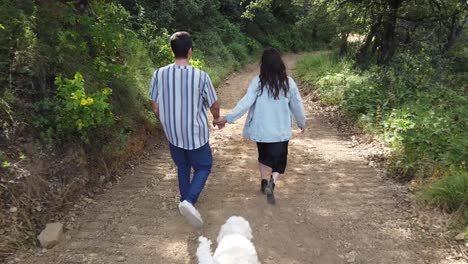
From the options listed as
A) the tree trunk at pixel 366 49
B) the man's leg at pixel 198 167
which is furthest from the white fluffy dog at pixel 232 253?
the tree trunk at pixel 366 49

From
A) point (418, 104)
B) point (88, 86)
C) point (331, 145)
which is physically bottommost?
point (331, 145)

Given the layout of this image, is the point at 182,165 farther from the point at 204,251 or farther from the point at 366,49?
the point at 366,49

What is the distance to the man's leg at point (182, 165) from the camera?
3737 mm

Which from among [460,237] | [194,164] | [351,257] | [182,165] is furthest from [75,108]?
[460,237]

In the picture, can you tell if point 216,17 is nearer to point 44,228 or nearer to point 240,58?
point 240,58

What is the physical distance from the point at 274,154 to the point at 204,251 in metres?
1.40

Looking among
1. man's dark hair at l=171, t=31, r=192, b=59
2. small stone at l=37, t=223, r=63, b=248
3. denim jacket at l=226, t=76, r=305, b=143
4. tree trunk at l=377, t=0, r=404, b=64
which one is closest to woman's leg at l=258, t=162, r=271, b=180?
denim jacket at l=226, t=76, r=305, b=143

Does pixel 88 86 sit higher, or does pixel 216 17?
pixel 216 17

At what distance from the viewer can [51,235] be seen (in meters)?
3.37

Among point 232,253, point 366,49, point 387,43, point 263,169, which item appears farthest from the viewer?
point 366,49

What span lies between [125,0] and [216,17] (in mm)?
7036

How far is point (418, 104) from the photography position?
23.3 feet

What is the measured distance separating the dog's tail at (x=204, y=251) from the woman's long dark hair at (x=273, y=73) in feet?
5.23

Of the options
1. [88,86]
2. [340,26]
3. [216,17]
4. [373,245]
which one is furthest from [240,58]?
Result: [373,245]
